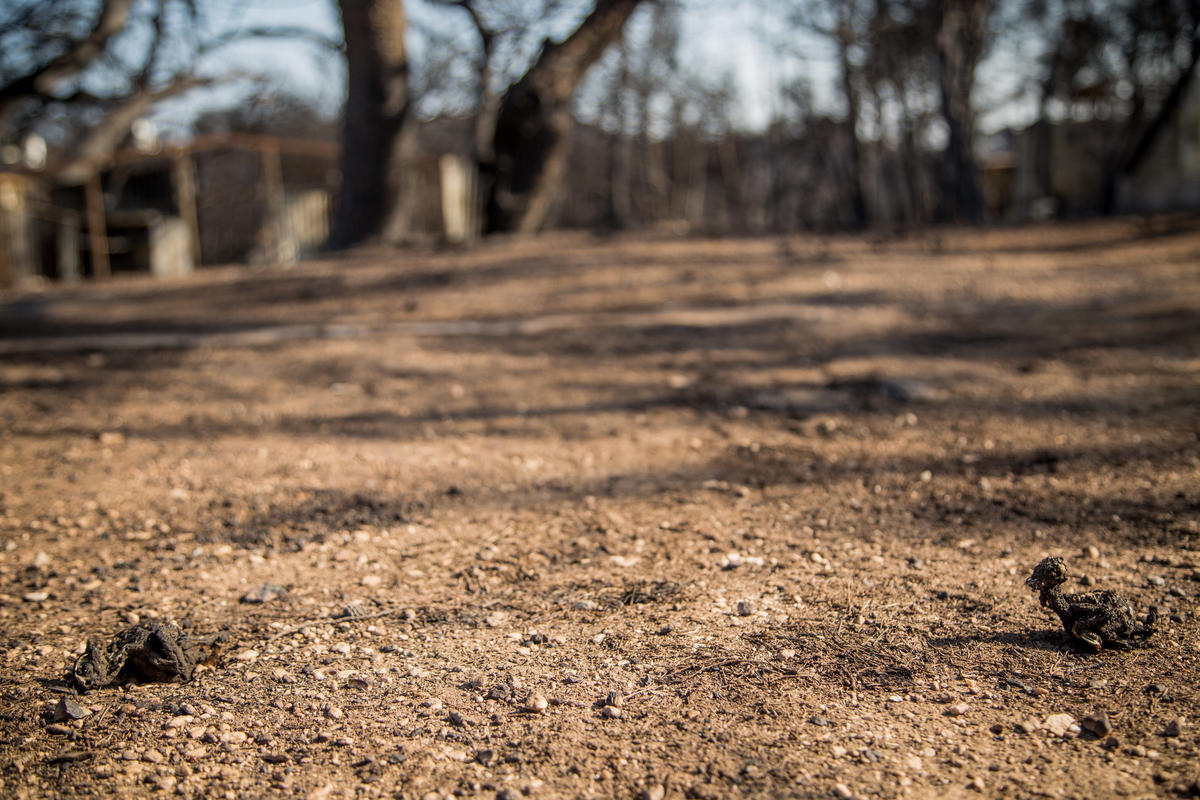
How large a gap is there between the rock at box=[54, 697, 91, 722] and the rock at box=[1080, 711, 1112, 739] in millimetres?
2322

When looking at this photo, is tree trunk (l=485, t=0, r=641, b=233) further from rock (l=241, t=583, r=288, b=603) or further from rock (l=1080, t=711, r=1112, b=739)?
rock (l=1080, t=711, r=1112, b=739)

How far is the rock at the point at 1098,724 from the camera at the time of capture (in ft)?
6.33

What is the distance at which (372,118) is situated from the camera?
8.08m

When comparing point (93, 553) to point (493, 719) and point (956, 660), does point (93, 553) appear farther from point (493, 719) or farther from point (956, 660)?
point (956, 660)

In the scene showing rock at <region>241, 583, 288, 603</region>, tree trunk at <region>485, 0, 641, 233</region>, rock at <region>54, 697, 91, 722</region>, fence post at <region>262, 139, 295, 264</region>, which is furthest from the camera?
fence post at <region>262, 139, 295, 264</region>

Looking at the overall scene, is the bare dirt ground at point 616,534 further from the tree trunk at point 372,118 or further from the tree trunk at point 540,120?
the tree trunk at point 540,120

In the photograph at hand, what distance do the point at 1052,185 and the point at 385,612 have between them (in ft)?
57.7

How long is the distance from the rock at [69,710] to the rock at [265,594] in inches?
23.8

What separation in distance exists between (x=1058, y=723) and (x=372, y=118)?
25.1 ft

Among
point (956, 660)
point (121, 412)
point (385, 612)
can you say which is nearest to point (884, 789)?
point (956, 660)

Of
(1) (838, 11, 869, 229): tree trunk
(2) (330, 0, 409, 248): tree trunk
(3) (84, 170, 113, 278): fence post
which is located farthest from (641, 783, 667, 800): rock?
(3) (84, 170, 113, 278): fence post

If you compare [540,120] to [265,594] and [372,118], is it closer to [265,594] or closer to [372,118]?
[372,118]

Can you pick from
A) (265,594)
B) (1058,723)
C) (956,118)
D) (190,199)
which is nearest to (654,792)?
(1058,723)

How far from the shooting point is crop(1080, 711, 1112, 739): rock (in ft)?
6.33
